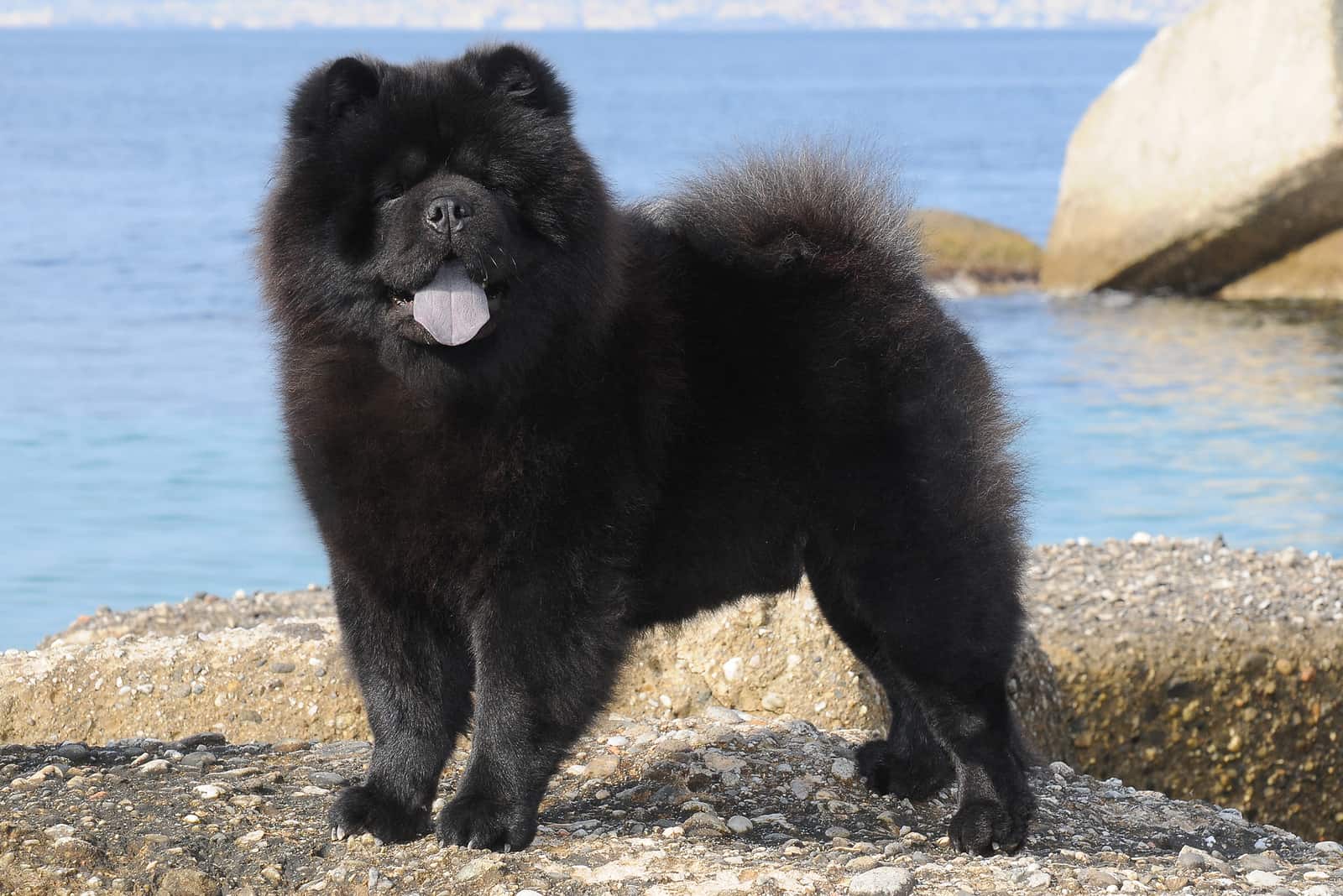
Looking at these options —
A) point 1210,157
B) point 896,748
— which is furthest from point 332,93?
point 1210,157

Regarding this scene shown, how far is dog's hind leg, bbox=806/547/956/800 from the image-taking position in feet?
13.6

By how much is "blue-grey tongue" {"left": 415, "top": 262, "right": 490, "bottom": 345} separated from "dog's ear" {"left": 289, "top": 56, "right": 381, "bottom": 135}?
44 cm

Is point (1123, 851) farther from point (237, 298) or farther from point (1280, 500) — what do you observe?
point (237, 298)

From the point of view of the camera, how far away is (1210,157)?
634 inches

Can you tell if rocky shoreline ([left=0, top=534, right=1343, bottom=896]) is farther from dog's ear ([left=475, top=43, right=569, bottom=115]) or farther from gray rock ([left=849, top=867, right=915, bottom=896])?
dog's ear ([left=475, top=43, right=569, bottom=115])

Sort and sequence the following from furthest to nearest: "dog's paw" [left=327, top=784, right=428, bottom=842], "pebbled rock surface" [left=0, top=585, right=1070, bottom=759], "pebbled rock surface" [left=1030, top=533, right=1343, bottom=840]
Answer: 1. "pebbled rock surface" [left=1030, top=533, right=1343, bottom=840]
2. "pebbled rock surface" [left=0, top=585, right=1070, bottom=759]
3. "dog's paw" [left=327, top=784, right=428, bottom=842]

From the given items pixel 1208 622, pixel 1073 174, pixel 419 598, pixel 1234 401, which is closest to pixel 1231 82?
pixel 1073 174

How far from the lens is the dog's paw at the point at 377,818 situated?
3650mm

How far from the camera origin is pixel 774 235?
150 inches

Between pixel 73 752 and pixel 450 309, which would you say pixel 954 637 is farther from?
pixel 73 752

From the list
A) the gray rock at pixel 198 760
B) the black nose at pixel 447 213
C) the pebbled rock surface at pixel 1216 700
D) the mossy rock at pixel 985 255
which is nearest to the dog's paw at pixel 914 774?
the gray rock at pixel 198 760

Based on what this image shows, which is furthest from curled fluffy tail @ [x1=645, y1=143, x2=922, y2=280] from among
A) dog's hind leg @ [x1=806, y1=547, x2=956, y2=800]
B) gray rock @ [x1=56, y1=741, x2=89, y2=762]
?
gray rock @ [x1=56, y1=741, x2=89, y2=762]

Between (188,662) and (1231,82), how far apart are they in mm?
13926

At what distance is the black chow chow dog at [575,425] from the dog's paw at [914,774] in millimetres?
336
